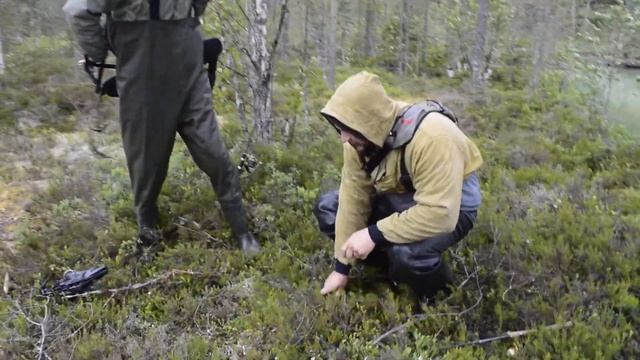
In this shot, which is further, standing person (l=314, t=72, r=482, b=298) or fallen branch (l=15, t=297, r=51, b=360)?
fallen branch (l=15, t=297, r=51, b=360)

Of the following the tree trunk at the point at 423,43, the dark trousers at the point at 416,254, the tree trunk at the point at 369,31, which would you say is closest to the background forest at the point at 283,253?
the dark trousers at the point at 416,254

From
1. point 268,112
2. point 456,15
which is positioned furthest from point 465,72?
point 268,112

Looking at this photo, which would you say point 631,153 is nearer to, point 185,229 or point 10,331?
point 185,229

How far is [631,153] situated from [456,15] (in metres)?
9.49

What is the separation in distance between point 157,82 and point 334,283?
5.40 feet

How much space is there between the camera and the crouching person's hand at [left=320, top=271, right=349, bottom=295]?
140 inches

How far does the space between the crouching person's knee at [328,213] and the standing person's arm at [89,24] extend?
1.69 m

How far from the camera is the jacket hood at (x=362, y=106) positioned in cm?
292

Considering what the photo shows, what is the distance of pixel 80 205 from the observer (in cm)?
481

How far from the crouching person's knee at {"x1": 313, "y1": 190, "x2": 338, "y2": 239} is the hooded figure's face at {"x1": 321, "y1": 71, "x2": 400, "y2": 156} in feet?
2.91

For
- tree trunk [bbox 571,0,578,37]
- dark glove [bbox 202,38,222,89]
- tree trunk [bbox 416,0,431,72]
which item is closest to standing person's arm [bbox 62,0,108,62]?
dark glove [bbox 202,38,222,89]

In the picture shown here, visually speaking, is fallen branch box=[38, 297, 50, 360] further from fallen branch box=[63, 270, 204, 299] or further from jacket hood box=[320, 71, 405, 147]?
jacket hood box=[320, 71, 405, 147]

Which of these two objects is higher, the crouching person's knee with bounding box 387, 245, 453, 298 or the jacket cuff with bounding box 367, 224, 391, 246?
the jacket cuff with bounding box 367, 224, 391, 246

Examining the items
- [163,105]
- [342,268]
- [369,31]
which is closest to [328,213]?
[342,268]
